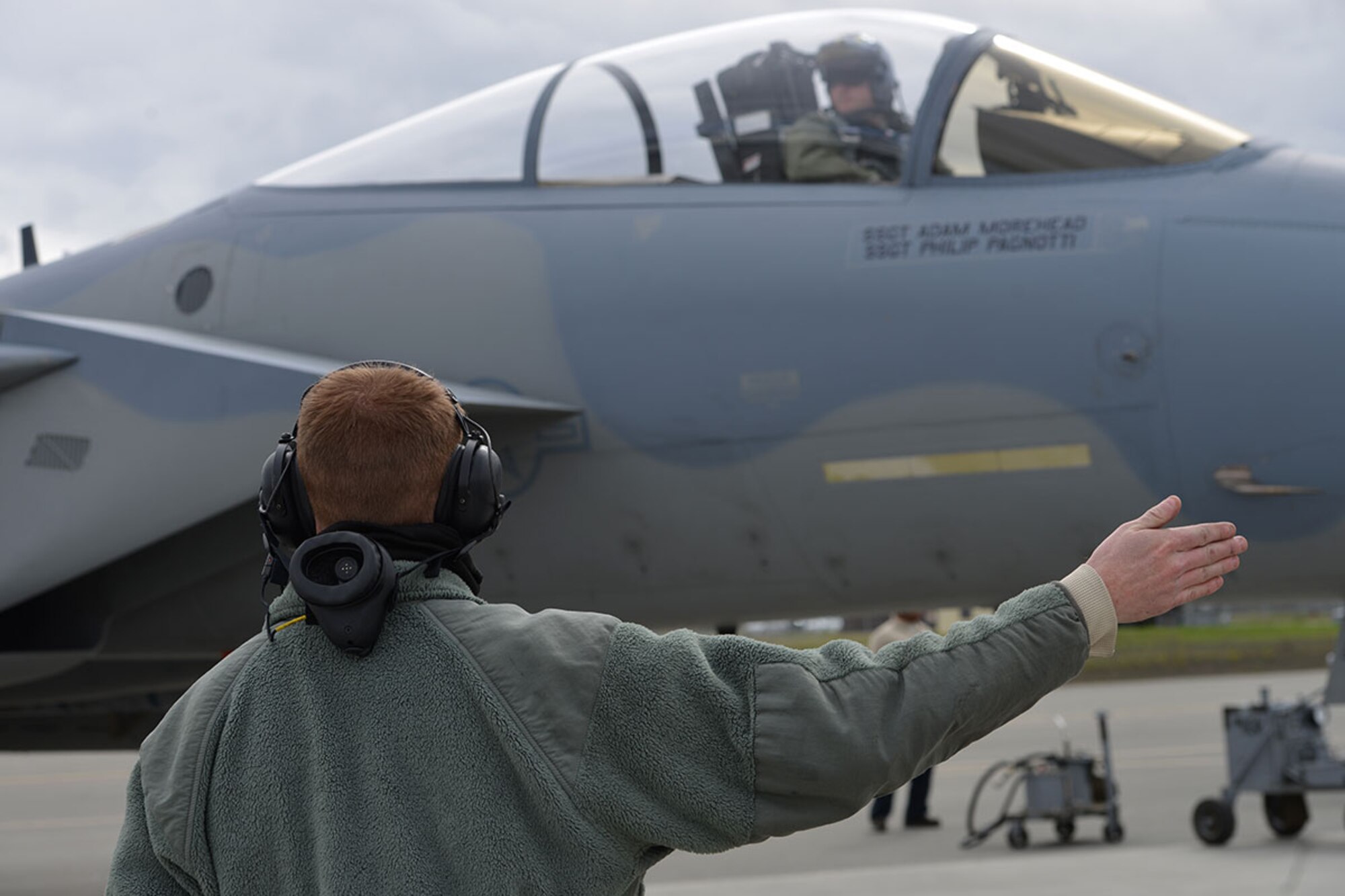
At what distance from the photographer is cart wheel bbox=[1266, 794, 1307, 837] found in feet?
31.2

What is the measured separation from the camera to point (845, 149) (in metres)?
4.70

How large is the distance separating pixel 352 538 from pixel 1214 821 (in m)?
8.54

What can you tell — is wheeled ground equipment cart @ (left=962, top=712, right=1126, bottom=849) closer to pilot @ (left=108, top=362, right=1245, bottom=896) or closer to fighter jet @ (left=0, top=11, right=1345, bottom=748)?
fighter jet @ (left=0, top=11, right=1345, bottom=748)

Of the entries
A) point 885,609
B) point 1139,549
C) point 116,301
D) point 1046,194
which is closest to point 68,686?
point 116,301

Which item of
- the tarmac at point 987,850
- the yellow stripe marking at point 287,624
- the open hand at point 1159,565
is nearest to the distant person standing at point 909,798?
the tarmac at point 987,850

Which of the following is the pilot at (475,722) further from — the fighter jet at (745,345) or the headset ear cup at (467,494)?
the fighter jet at (745,345)

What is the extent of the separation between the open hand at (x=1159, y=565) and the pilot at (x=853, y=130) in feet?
9.87

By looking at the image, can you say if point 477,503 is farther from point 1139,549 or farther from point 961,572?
point 961,572

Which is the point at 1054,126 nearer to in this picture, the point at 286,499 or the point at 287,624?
the point at 286,499

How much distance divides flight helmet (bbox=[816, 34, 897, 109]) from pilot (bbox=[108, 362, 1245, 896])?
331 cm

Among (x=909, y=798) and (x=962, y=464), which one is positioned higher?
(x=962, y=464)

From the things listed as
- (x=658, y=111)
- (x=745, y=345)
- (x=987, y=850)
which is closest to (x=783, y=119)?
(x=658, y=111)

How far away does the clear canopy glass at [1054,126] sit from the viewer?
4.51 meters

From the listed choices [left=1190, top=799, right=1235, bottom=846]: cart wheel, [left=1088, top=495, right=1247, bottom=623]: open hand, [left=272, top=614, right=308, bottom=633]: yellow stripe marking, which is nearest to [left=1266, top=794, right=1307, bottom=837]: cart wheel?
[left=1190, top=799, right=1235, bottom=846]: cart wheel
